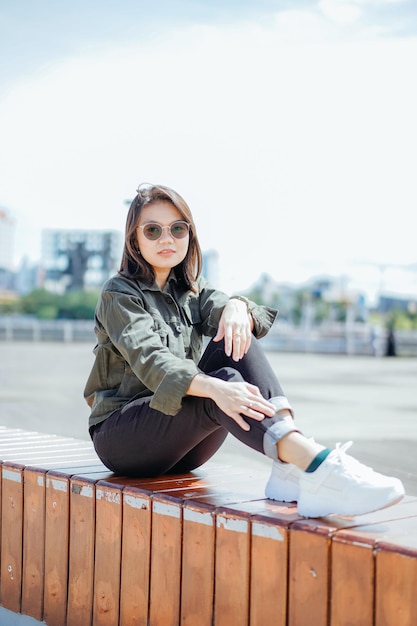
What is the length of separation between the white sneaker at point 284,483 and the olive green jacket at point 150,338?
38 centimetres

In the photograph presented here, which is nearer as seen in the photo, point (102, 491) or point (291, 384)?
point (102, 491)

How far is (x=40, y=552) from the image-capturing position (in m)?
3.25

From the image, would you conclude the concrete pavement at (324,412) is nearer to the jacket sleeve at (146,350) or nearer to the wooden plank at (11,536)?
the jacket sleeve at (146,350)

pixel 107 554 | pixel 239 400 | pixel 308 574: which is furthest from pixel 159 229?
pixel 308 574

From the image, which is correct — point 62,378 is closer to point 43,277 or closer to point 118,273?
point 118,273

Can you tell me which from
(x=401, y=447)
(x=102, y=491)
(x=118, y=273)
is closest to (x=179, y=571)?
(x=102, y=491)

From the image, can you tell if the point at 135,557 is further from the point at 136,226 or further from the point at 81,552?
the point at 136,226

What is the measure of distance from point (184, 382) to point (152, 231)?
77 centimetres

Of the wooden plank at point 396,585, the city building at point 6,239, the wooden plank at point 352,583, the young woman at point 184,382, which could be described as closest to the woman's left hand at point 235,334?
the young woman at point 184,382

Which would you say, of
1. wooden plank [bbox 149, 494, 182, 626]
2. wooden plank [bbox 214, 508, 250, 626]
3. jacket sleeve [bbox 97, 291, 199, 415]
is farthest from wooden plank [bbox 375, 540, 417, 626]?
jacket sleeve [bbox 97, 291, 199, 415]

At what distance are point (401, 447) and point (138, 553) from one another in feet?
17.2

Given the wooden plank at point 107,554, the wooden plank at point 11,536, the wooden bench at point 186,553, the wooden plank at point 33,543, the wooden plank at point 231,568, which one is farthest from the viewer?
the wooden plank at point 11,536

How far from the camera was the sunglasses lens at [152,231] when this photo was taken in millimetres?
3301

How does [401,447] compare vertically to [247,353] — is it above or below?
below
